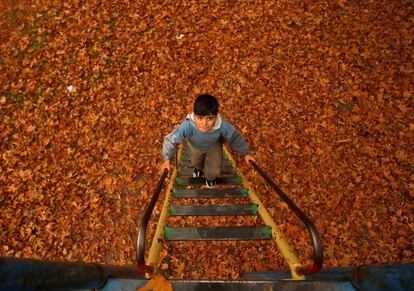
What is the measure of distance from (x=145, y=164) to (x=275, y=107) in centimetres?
275

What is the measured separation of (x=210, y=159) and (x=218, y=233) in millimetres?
1357

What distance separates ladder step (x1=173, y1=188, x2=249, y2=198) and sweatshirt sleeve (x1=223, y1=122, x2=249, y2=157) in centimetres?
58

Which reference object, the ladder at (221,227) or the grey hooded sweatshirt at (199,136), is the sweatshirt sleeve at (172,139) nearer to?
the grey hooded sweatshirt at (199,136)

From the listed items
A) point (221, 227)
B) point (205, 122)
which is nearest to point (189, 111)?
point (205, 122)

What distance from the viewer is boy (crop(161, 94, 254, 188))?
3129mm

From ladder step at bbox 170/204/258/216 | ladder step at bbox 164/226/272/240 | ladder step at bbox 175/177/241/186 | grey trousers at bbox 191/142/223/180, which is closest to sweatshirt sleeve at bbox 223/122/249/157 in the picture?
grey trousers at bbox 191/142/223/180

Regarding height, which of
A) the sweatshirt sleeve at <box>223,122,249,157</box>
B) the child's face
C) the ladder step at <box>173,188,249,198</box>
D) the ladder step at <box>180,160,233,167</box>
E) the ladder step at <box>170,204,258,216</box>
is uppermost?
the child's face

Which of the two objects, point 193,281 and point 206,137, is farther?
point 206,137

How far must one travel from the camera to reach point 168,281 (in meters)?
1.80

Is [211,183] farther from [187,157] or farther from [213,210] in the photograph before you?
[213,210]

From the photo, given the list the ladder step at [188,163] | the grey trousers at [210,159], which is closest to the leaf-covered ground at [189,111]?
the ladder step at [188,163]

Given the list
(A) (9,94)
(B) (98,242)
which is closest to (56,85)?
(A) (9,94)

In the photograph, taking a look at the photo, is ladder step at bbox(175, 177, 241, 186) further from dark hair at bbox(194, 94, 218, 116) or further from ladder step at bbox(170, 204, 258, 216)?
dark hair at bbox(194, 94, 218, 116)

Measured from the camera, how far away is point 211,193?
394 cm
